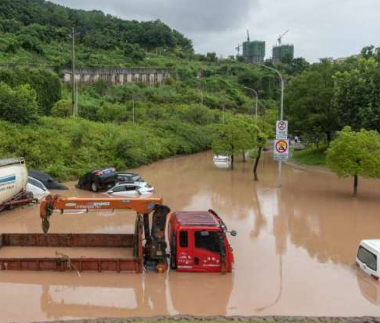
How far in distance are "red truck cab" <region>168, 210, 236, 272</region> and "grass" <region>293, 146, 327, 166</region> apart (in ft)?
97.9

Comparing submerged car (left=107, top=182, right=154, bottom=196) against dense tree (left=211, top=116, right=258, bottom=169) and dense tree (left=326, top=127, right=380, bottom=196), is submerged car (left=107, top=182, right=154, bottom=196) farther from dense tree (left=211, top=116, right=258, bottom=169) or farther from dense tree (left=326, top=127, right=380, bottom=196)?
dense tree (left=211, top=116, right=258, bottom=169)

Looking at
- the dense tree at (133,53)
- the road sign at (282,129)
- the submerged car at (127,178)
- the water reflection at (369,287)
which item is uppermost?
the dense tree at (133,53)

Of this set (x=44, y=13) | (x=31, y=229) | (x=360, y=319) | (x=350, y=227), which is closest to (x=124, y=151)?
(x=31, y=229)

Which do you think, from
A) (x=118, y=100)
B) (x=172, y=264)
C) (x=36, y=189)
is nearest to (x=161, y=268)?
(x=172, y=264)

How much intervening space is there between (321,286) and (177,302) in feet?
13.5

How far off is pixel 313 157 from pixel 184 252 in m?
34.6

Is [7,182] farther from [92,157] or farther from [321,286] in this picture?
[92,157]

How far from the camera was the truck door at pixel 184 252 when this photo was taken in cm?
1341

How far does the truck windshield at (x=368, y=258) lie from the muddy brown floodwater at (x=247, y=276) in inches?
15.9

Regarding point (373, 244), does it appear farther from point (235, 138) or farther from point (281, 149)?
point (235, 138)

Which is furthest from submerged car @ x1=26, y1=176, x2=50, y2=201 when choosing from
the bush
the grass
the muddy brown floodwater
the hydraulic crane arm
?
the bush

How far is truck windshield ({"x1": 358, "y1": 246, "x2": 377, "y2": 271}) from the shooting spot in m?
13.8

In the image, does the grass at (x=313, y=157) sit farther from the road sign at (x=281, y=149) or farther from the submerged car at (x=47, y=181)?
→ the submerged car at (x=47, y=181)

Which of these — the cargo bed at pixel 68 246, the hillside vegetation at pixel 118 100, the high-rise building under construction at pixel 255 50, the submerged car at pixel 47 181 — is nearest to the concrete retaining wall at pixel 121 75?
the hillside vegetation at pixel 118 100
